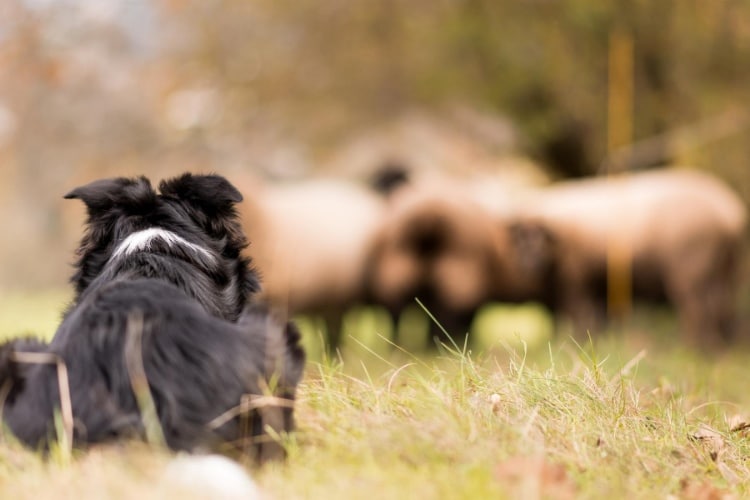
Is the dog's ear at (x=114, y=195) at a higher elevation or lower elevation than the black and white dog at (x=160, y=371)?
higher

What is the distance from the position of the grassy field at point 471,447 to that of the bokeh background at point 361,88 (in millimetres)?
7269

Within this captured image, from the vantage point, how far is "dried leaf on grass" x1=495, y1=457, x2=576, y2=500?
8.01 feet

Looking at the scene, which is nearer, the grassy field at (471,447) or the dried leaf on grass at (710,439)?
the grassy field at (471,447)

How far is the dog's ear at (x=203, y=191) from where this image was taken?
11.7 feet

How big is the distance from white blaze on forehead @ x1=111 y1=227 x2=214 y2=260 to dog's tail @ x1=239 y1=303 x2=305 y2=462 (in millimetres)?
469

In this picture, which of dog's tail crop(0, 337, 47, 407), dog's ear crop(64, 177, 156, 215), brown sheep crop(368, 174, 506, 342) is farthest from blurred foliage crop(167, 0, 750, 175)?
dog's tail crop(0, 337, 47, 407)

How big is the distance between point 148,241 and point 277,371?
2.78 ft

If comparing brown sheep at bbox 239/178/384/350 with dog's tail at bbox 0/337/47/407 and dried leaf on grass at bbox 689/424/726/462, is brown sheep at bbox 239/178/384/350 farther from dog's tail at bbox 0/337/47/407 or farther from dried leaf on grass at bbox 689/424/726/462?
dog's tail at bbox 0/337/47/407

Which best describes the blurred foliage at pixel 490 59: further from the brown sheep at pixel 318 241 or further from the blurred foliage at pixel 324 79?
the brown sheep at pixel 318 241

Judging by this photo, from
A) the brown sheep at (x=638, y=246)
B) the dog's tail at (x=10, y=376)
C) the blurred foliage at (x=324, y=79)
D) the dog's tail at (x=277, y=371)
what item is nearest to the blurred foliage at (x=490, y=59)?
the blurred foliage at (x=324, y=79)

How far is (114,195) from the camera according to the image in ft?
11.5

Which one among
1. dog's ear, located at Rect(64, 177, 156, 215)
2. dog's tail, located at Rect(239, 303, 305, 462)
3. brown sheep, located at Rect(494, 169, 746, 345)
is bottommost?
brown sheep, located at Rect(494, 169, 746, 345)

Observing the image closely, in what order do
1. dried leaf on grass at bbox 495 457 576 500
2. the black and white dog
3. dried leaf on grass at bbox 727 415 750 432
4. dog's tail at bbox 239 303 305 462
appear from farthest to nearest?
dried leaf on grass at bbox 727 415 750 432 → dog's tail at bbox 239 303 305 462 → the black and white dog → dried leaf on grass at bbox 495 457 576 500

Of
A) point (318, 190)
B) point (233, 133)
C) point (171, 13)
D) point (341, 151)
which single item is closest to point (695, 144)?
point (318, 190)
